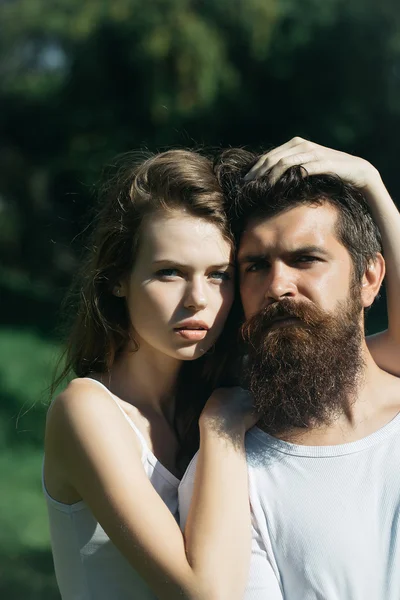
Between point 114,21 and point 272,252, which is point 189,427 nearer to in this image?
point 272,252

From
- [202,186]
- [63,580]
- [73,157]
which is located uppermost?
[73,157]

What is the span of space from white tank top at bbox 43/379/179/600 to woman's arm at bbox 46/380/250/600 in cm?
10

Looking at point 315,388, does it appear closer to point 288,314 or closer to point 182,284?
point 288,314

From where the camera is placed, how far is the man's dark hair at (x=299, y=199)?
2.86 m

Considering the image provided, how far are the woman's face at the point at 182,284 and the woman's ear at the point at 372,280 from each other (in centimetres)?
48

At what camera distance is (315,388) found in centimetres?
283

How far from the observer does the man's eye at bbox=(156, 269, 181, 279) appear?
2.84 metres

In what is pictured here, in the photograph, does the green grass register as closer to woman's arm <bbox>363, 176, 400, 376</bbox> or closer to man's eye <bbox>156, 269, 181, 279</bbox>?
man's eye <bbox>156, 269, 181, 279</bbox>

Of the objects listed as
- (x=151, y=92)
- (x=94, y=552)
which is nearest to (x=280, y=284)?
(x=94, y=552)

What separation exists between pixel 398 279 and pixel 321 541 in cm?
108

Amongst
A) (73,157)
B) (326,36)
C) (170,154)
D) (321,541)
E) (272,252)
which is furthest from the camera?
(73,157)

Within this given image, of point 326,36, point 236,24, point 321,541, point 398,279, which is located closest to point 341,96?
point 326,36

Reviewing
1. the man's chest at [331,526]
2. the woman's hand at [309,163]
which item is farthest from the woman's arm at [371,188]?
the man's chest at [331,526]

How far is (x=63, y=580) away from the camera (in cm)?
289
